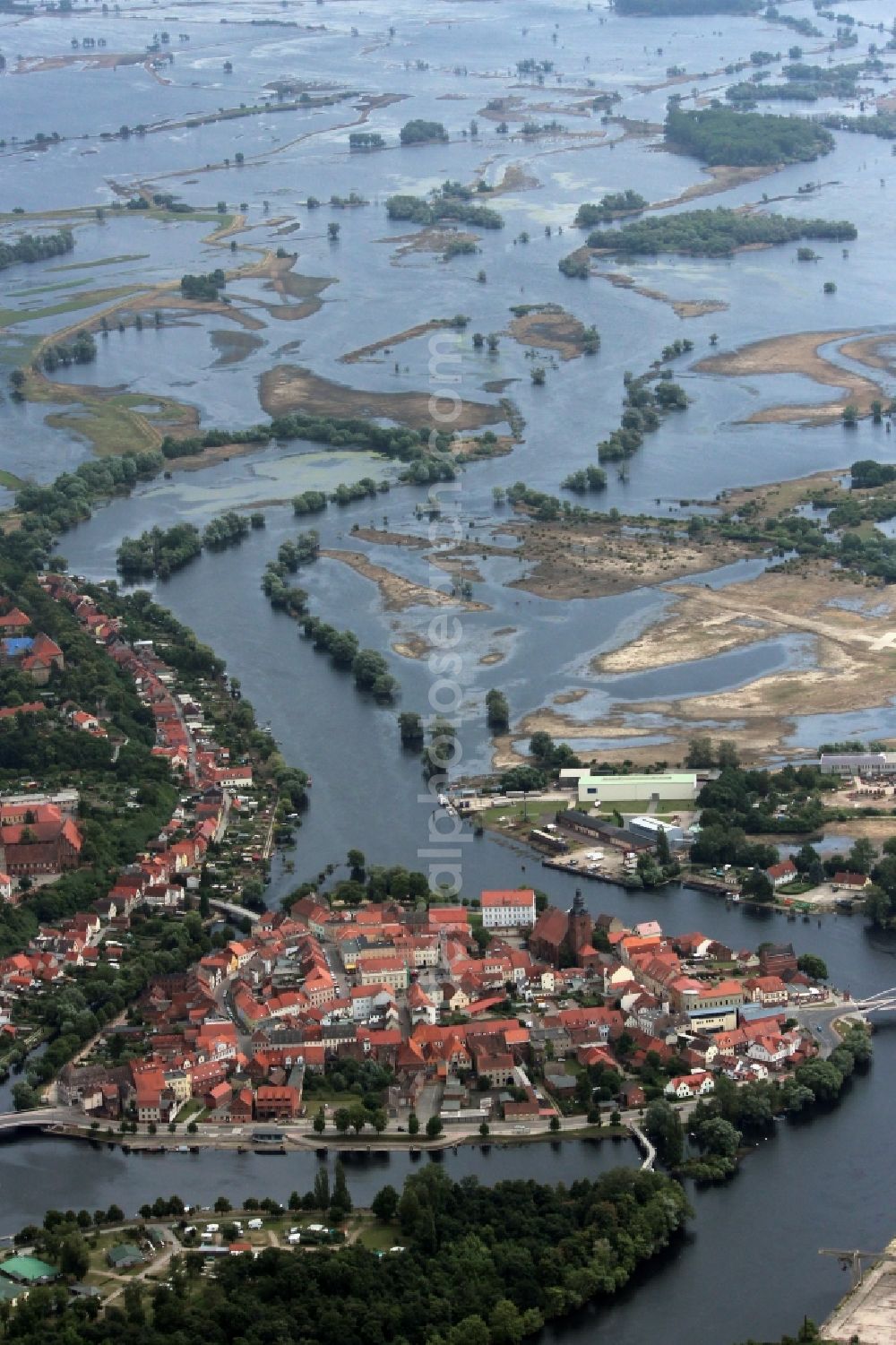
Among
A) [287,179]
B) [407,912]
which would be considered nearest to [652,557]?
[407,912]

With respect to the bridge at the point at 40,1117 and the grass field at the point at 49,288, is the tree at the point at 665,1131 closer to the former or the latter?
the bridge at the point at 40,1117

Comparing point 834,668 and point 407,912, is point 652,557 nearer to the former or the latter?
point 834,668

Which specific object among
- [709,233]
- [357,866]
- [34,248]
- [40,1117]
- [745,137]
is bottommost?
[40,1117]

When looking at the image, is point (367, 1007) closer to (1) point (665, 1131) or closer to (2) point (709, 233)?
(1) point (665, 1131)

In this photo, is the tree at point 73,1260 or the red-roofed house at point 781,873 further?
the red-roofed house at point 781,873

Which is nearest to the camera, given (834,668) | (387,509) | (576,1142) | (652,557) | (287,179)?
(576,1142)

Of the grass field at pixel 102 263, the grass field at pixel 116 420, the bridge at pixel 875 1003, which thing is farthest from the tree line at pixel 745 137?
the bridge at pixel 875 1003

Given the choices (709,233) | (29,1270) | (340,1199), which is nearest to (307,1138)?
(340,1199)
